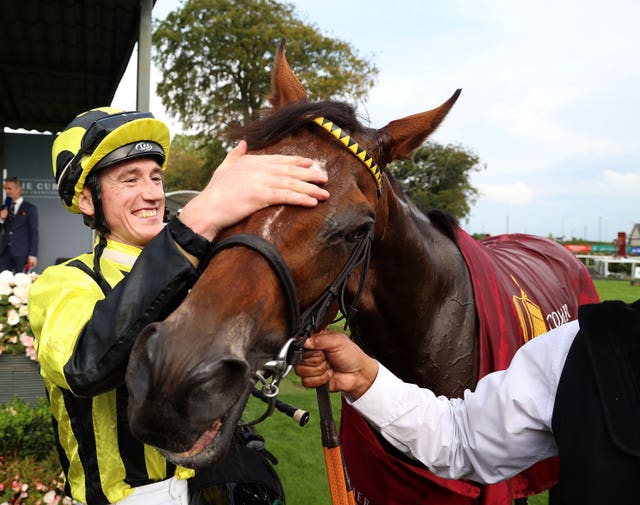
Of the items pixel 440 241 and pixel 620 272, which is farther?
pixel 620 272

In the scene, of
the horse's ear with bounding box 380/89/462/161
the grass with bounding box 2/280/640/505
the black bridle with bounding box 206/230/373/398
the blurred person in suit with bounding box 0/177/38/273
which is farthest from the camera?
the blurred person in suit with bounding box 0/177/38/273

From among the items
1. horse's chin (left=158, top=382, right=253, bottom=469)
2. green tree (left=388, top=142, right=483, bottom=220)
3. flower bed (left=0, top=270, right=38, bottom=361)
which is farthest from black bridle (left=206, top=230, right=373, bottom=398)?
green tree (left=388, top=142, right=483, bottom=220)

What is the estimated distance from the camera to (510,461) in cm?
140

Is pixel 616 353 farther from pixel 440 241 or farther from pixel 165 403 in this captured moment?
pixel 440 241

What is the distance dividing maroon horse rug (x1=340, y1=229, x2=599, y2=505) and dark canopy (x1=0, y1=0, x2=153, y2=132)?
4.64 meters

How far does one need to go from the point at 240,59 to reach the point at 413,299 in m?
21.9

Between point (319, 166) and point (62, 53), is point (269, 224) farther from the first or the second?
point (62, 53)

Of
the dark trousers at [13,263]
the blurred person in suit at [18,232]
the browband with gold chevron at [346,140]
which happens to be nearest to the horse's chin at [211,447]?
the browband with gold chevron at [346,140]

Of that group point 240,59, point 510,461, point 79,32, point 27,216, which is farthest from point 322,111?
point 240,59

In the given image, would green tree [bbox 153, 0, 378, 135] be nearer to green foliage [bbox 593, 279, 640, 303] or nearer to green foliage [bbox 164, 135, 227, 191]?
green foliage [bbox 164, 135, 227, 191]

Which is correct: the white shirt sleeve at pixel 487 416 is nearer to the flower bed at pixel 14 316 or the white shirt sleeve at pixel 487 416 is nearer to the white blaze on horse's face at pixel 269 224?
the white blaze on horse's face at pixel 269 224

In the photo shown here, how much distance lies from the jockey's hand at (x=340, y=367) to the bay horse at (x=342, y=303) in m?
0.10

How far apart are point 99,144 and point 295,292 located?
93 centimetres

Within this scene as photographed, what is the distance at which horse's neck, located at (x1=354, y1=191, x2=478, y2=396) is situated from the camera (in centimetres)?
208
